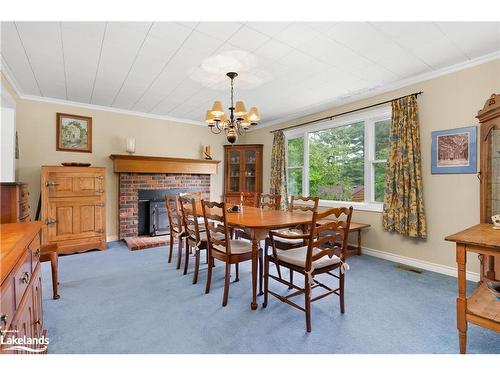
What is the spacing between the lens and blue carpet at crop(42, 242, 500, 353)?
1653 millimetres

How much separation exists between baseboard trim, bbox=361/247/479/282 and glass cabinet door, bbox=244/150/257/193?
8.49ft

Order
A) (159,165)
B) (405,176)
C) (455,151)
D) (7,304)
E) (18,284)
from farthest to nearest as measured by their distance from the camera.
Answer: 1. (159,165)
2. (405,176)
3. (455,151)
4. (18,284)
5. (7,304)

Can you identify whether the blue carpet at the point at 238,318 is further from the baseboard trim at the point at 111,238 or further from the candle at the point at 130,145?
the candle at the point at 130,145

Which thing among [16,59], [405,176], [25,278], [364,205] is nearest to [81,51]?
[16,59]

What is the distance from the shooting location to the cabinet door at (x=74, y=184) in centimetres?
354

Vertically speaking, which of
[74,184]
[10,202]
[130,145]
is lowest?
[10,202]

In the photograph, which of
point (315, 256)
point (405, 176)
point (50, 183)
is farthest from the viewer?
point (50, 183)

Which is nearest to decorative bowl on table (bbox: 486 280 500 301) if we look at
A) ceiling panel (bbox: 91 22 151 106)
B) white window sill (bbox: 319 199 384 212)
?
white window sill (bbox: 319 199 384 212)

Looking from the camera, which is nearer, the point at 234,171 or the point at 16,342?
the point at 16,342

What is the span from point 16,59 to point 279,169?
12.8 feet

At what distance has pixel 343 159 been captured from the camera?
162 inches

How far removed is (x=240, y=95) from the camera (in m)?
3.72

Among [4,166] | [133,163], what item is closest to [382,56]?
[133,163]

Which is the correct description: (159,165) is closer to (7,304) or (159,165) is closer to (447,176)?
(7,304)
